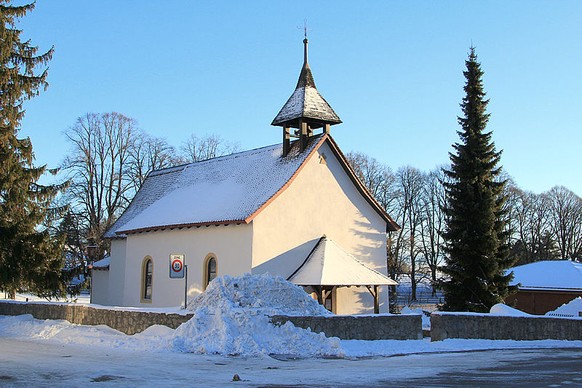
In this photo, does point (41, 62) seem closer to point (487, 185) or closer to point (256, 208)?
point (256, 208)

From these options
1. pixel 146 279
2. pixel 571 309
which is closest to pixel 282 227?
pixel 146 279

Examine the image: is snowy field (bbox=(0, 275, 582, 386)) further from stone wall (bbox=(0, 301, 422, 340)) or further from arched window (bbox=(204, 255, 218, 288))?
arched window (bbox=(204, 255, 218, 288))

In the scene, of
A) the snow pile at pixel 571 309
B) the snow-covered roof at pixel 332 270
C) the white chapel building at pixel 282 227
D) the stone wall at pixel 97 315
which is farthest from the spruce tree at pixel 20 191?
the snow pile at pixel 571 309

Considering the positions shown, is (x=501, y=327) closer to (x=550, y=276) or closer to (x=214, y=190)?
(x=214, y=190)

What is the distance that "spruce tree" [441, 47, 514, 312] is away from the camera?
91.6 feet

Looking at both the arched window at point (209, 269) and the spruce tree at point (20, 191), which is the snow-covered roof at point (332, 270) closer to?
the arched window at point (209, 269)

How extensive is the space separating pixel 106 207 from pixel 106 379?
41.9 meters

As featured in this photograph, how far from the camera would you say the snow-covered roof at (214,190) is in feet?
85.0

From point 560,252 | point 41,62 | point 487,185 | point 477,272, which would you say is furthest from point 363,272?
point 560,252

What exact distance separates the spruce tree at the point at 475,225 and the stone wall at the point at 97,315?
15.0 m

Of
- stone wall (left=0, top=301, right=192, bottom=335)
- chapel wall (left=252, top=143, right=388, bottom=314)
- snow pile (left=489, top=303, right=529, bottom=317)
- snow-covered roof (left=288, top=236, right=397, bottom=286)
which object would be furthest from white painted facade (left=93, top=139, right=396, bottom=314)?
snow pile (left=489, top=303, right=529, bottom=317)

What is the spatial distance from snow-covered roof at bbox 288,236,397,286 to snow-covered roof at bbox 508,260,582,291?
14978 mm

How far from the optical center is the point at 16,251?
2203cm

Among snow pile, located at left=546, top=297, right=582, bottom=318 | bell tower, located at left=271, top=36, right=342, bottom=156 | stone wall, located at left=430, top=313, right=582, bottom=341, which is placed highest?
bell tower, located at left=271, top=36, right=342, bottom=156
